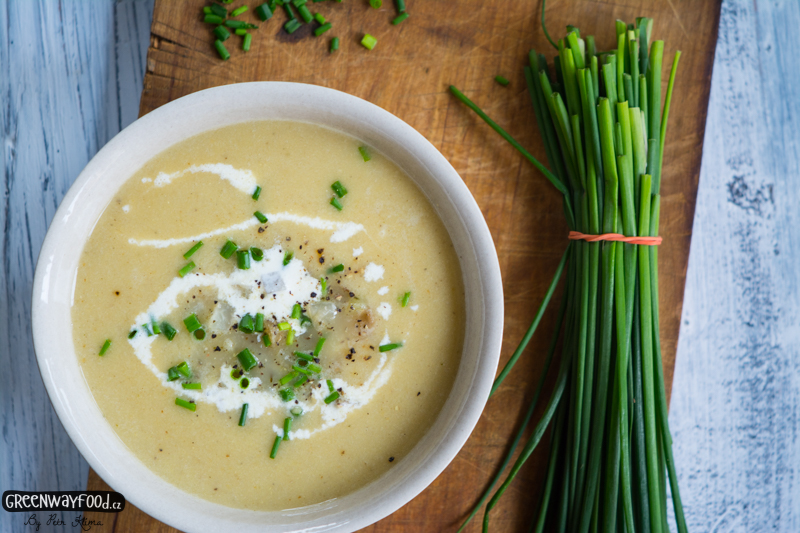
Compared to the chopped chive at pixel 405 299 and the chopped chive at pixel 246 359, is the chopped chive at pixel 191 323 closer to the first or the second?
the chopped chive at pixel 246 359

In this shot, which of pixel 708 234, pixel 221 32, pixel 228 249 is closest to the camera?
pixel 228 249

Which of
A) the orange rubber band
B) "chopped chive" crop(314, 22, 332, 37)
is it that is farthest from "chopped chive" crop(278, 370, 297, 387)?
"chopped chive" crop(314, 22, 332, 37)

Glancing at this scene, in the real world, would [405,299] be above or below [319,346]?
above

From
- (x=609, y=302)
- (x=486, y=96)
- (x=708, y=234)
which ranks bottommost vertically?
(x=609, y=302)

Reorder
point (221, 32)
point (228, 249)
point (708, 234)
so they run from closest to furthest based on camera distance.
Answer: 1. point (228, 249)
2. point (221, 32)
3. point (708, 234)

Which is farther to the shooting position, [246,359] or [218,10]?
[218,10]

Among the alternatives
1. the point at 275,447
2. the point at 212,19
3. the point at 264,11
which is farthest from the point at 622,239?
the point at 212,19

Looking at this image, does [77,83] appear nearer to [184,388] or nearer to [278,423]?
[184,388]

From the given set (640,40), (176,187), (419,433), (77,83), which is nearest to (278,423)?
(419,433)

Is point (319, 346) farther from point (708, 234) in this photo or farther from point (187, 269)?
point (708, 234)
